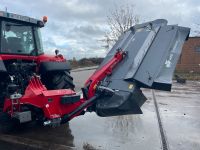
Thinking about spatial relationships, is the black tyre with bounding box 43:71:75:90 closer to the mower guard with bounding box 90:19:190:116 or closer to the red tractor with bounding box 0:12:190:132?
the red tractor with bounding box 0:12:190:132

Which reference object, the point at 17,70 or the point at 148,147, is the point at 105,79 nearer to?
the point at 148,147

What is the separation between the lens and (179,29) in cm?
546

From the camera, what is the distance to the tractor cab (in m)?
6.00

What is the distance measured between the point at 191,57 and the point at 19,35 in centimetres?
2465

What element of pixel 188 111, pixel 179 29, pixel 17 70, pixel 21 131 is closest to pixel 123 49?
pixel 179 29

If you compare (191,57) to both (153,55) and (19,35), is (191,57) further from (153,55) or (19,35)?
(153,55)

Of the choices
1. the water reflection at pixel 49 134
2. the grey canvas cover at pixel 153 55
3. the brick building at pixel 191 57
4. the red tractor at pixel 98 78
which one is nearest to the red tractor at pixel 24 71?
the red tractor at pixel 98 78

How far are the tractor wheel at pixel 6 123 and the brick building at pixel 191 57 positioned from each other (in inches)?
948

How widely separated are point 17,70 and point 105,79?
169 cm

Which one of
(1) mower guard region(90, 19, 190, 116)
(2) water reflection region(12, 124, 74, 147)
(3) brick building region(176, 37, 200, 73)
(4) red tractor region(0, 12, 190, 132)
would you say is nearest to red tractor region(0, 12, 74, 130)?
(4) red tractor region(0, 12, 190, 132)

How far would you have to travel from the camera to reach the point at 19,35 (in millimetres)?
6363

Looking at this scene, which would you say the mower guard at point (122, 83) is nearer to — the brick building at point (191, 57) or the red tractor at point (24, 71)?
the red tractor at point (24, 71)

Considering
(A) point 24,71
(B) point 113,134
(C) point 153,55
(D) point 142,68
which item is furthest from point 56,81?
(C) point 153,55

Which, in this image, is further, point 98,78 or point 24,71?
point 24,71
